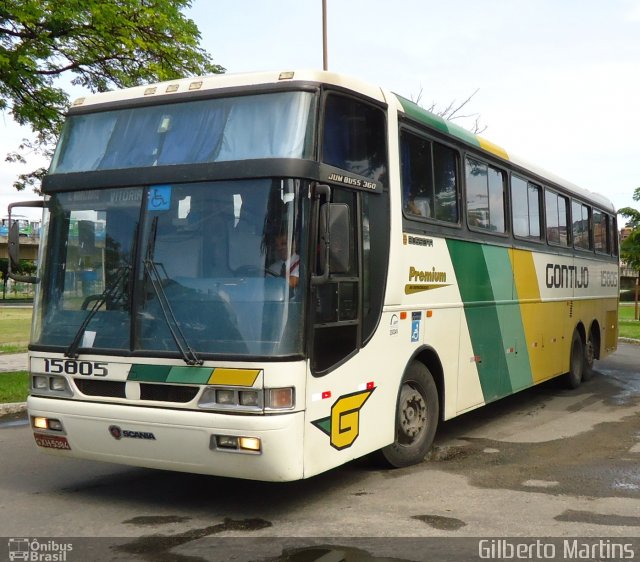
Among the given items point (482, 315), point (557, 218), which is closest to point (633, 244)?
point (557, 218)

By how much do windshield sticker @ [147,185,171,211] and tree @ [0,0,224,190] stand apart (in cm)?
732

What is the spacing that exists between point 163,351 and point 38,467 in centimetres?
272

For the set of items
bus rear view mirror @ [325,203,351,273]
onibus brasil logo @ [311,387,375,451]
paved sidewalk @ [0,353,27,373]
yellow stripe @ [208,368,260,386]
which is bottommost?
paved sidewalk @ [0,353,27,373]

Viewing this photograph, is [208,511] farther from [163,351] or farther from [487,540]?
[487,540]

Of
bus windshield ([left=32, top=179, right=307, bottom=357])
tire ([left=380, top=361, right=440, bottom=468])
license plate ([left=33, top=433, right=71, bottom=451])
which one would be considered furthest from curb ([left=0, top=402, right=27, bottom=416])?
tire ([left=380, top=361, right=440, bottom=468])

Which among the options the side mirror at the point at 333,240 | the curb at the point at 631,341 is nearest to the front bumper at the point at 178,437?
the side mirror at the point at 333,240

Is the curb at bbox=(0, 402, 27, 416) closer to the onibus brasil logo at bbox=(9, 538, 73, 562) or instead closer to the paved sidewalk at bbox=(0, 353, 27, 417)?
the paved sidewalk at bbox=(0, 353, 27, 417)

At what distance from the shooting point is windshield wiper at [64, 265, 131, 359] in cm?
589

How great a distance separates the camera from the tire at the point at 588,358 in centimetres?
1376

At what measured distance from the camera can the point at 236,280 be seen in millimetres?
5555

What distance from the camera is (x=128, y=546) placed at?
5113mm

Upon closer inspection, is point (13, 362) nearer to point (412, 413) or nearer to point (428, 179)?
point (412, 413)

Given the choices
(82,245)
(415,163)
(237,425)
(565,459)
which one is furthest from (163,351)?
(565,459)

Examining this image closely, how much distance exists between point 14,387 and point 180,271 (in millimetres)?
7831
